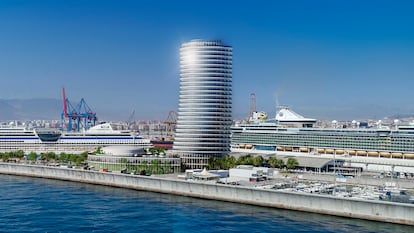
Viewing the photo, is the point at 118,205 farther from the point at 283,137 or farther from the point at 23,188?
the point at 283,137

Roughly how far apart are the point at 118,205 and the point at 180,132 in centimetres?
3378

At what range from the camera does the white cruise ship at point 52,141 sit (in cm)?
13325

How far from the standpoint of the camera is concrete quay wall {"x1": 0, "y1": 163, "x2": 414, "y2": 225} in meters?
54.7

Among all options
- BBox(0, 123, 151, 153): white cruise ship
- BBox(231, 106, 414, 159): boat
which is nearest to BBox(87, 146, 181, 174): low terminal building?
BBox(231, 106, 414, 159): boat

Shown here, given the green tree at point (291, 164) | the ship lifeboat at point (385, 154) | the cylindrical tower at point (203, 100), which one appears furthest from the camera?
the cylindrical tower at point (203, 100)

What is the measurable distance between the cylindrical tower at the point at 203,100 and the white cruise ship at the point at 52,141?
148 feet

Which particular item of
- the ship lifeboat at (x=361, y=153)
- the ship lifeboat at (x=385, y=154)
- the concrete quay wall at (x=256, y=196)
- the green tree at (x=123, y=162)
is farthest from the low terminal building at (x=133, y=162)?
the ship lifeboat at (x=385, y=154)

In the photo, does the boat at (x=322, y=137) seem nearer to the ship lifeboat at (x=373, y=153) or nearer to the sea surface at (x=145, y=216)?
the ship lifeboat at (x=373, y=153)

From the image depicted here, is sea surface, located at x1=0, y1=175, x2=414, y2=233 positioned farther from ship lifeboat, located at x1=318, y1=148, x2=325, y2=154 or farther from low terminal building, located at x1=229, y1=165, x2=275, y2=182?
ship lifeboat, located at x1=318, y1=148, x2=325, y2=154

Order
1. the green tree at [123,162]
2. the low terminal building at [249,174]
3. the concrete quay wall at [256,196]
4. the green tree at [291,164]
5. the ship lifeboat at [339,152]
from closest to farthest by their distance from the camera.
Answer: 1. the concrete quay wall at [256,196]
2. the low terminal building at [249,174]
3. the green tree at [291,164]
4. the green tree at [123,162]
5. the ship lifeboat at [339,152]

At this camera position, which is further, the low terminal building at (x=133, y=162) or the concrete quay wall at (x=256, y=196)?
the low terminal building at (x=133, y=162)

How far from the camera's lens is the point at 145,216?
188ft

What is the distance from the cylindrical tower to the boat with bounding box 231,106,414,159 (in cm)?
2209

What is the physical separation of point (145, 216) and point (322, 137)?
191ft
